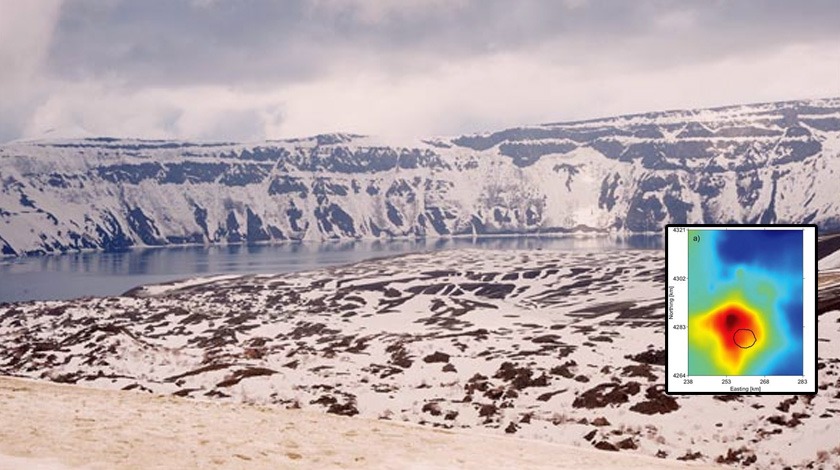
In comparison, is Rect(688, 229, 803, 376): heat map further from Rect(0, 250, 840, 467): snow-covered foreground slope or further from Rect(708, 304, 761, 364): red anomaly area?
Rect(0, 250, 840, 467): snow-covered foreground slope

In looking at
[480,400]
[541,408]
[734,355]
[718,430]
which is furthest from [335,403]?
[734,355]

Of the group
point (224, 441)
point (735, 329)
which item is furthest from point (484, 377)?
point (735, 329)

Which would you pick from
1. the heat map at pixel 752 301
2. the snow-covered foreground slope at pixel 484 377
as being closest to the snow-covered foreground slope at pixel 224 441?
the heat map at pixel 752 301

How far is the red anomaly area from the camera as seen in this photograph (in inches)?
599

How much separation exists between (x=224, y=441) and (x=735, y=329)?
15.4m

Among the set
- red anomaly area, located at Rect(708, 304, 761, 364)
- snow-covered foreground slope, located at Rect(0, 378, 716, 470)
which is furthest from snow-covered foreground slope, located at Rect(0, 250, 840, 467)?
red anomaly area, located at Rect(708, 304, 761, 364)

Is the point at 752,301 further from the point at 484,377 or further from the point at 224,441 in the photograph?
the point at 484,377

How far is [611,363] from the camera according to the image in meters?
80.0

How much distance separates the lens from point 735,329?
15.3m

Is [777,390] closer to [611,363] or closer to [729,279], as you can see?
[729,279]

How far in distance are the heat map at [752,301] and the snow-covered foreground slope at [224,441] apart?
10590 mm

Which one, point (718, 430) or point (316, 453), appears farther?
point (718, 430)

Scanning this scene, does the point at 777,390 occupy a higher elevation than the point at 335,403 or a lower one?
higher

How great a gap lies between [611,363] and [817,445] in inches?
1413
